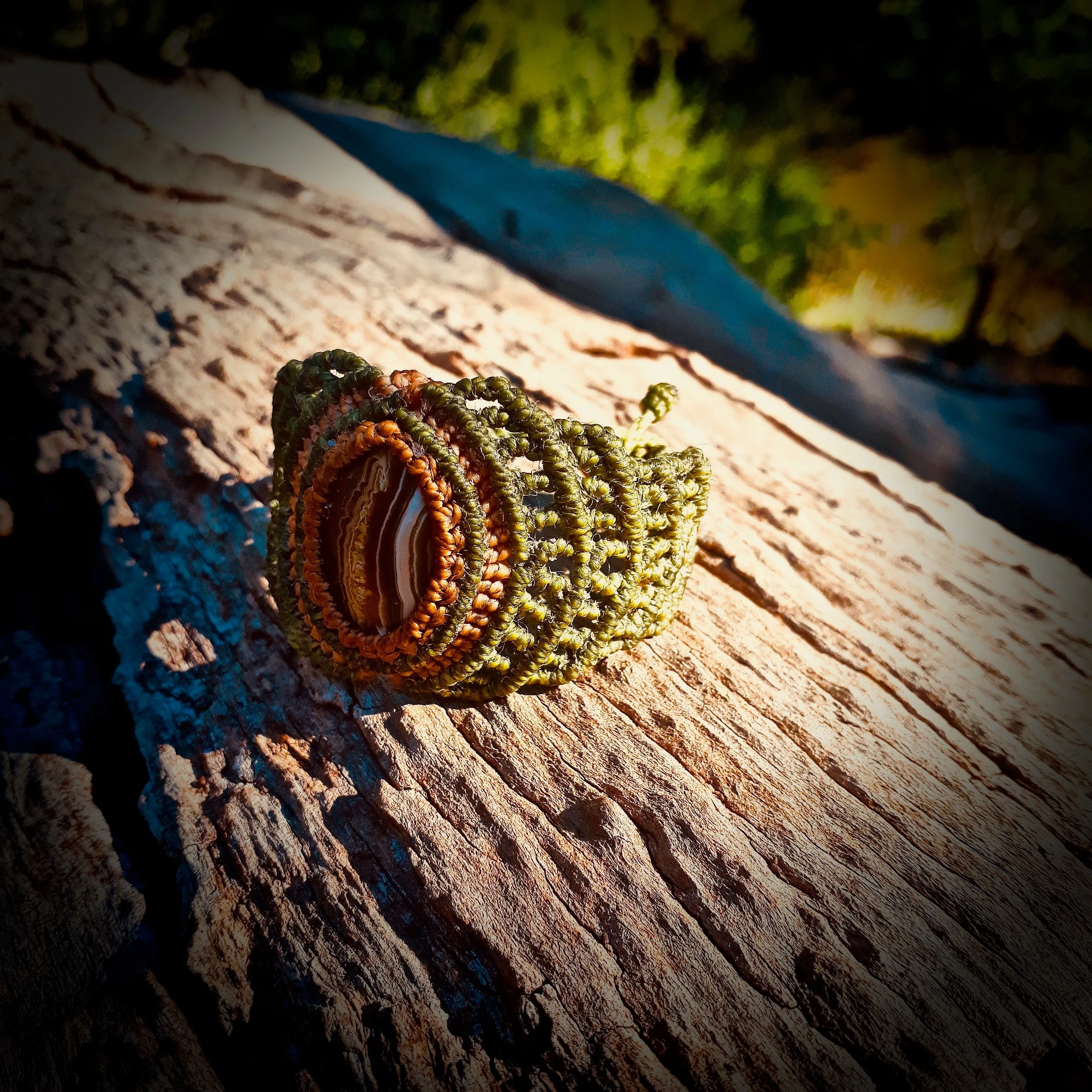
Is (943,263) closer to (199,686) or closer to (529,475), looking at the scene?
(529,475)

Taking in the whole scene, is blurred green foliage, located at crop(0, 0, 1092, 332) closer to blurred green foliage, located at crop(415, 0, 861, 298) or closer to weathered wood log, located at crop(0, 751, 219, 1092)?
blurred green foliage, located at crop(415, 0, 861, 298)

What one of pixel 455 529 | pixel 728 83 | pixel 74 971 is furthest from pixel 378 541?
pixel 728 83

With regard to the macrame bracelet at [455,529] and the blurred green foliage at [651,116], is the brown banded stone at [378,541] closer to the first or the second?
the macrame bracelet at [455,529]

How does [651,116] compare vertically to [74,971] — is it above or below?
above

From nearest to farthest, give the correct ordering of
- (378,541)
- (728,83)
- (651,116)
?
(378,541) → (728,83) → (651,116)

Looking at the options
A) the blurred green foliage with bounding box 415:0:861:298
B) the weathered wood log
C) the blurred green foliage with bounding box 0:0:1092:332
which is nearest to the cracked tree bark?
the weathered wood log

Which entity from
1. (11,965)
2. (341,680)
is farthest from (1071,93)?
(11,965)

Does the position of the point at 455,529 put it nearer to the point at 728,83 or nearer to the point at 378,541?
the point at 378,541
